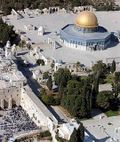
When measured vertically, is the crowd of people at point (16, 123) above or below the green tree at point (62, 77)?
below

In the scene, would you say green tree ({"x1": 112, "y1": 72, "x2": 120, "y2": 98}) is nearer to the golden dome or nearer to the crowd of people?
the crowd of people

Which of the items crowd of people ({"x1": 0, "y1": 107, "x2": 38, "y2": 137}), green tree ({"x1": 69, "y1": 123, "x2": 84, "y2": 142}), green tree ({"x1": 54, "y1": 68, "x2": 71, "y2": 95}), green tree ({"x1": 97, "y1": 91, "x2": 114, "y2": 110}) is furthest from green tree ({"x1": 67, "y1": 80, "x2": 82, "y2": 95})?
green tree ({"x1": 69, "y1": 123, "x2": 84, "y2": 142})

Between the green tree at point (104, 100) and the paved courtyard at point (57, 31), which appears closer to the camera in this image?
the green tree at point (104, 100)

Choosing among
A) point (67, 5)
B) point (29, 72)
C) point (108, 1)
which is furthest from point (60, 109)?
point (108, 1)

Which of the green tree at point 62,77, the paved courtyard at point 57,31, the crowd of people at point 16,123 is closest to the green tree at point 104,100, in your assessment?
the green tree at point 62,77

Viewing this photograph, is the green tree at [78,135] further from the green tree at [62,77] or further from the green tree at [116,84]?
the green tree at [116,84]

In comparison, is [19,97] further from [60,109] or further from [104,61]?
[104,61]

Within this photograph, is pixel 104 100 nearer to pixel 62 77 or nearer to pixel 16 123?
pixel 62 77
